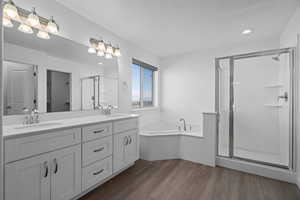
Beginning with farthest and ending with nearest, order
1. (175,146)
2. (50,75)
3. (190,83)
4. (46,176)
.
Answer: (190,83) → (175,146) → (50,75) → (46,176)

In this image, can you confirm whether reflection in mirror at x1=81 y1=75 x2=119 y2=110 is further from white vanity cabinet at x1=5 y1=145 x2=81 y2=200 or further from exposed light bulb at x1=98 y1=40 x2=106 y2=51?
white vanity cabinet at x1=5 y1=145 x2=81 y2=200

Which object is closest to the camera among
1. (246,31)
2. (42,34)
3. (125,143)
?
(42,34)

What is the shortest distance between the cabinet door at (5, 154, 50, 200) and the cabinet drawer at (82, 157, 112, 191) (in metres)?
0.37

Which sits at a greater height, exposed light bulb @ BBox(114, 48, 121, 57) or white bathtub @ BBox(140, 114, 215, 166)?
exposed light bulb @ BBox(114, 48, 121, 57)

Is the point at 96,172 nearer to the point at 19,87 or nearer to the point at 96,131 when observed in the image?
the point at 96,131

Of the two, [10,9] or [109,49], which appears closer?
[10,9]

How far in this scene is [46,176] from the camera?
1.27m

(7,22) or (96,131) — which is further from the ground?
(7,22)

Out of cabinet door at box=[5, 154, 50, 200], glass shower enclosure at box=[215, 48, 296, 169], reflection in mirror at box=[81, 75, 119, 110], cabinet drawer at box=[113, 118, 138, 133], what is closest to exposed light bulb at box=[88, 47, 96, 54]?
reflection in mirror at box=[81, 75, 119, 110]

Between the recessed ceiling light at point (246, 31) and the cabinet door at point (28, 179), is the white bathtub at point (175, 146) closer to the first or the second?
the cabinet door at point (28, 179)

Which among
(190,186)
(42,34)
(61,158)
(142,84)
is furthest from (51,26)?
(190,186)

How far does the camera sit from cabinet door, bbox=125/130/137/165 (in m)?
2.19

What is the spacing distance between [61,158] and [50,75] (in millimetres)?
1051

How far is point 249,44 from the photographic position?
9.73ft
